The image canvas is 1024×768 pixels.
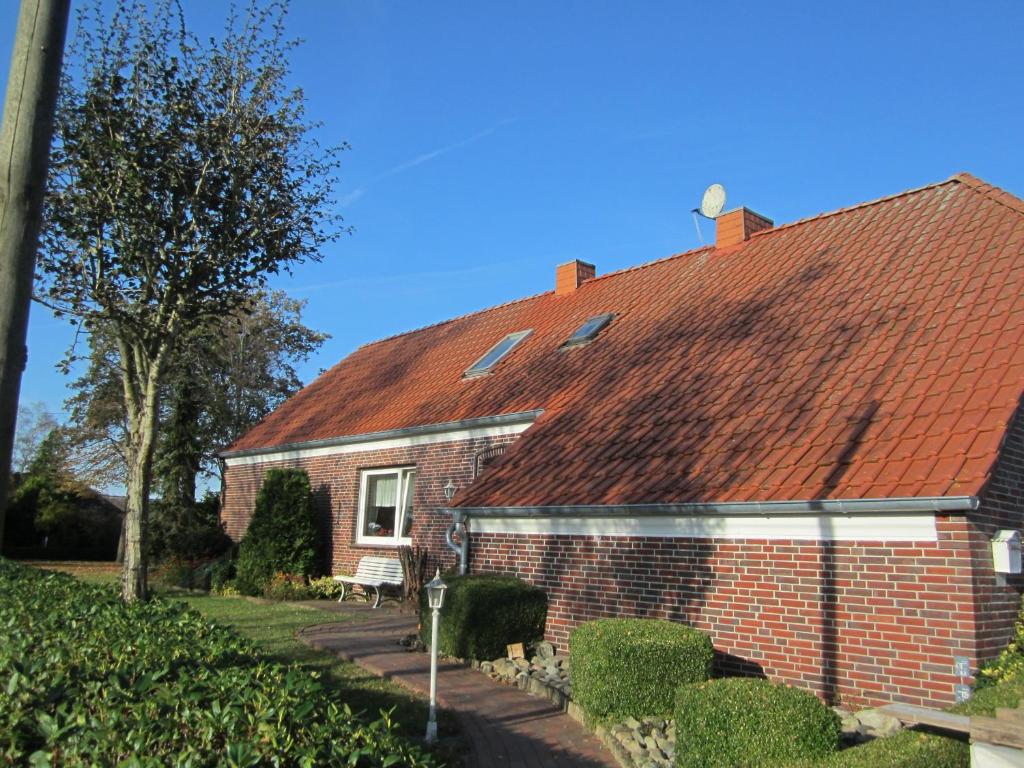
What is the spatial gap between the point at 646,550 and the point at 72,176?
29.6ft

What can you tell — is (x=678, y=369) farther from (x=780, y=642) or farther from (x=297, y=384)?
(x=297, y=384)

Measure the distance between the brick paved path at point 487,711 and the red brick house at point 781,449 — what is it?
173 centimetres

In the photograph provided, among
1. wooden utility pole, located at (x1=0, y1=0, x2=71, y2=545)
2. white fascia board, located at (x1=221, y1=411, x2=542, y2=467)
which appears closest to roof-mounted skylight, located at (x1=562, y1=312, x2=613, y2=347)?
white fascia board, located at (x1=221, y1=411, x2=542, y2=467)

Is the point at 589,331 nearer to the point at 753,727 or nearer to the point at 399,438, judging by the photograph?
the point at 399,438

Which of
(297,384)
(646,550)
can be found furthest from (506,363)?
(297,384)

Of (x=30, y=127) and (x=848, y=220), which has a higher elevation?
(x=848, y=220)

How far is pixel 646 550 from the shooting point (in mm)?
9289

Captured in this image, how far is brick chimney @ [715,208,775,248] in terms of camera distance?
15.8m

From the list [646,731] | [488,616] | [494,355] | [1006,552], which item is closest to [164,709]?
[646,731]

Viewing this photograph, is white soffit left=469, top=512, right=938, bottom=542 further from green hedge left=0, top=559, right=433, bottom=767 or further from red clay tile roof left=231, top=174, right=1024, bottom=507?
green hedge left=0, top=559, right=433, bottom=767

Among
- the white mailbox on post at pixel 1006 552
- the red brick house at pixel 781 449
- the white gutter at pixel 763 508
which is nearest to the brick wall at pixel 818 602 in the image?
the red brick house at pixel 781 449

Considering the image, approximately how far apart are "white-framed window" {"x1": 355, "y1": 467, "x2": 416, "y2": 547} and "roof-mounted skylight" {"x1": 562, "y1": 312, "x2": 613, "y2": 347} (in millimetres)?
3936

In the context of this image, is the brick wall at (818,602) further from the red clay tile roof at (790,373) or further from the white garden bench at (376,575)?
the white garden bench at (376,575)

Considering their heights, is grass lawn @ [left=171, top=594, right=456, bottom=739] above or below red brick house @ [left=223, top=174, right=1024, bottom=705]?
below
